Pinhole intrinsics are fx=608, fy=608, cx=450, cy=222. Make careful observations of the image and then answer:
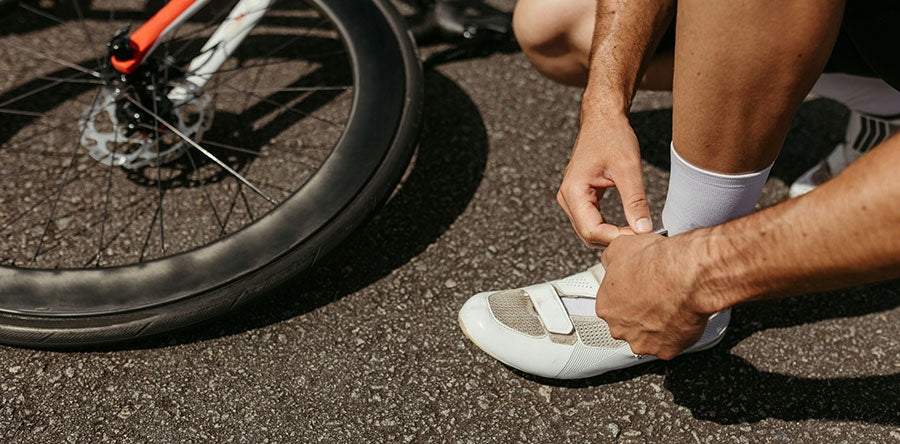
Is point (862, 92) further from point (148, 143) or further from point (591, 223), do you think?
point (148, 143)

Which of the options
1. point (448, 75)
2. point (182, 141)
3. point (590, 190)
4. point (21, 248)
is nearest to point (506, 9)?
point (448, 75)

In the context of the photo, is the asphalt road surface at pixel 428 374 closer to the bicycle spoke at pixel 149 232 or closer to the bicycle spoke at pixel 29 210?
the bicycle spoke at pixel 149 232

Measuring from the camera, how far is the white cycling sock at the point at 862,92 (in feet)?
4.08

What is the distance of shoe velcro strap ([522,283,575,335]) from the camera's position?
1.15m

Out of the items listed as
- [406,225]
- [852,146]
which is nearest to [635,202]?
[406,225]

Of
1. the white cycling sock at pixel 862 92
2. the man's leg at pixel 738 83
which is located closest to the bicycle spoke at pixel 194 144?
the man's leg at pixel 738 83

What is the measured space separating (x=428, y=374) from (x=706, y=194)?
0.61 metres

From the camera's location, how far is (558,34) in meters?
1.30

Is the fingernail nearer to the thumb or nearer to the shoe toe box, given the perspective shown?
the thumb

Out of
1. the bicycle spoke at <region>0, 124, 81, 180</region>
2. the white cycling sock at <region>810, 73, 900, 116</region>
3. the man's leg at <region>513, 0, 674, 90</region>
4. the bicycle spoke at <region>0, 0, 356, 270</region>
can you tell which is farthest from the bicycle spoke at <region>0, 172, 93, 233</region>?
the white cycling sock at <region>810, 73, 900, 116</region>

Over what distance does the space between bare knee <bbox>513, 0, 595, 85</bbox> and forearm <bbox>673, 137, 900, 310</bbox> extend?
25.9 inches

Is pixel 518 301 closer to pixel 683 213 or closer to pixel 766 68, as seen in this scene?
pixel 683 213

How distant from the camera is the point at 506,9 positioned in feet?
6.70

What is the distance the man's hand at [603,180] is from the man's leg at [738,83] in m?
0.08
